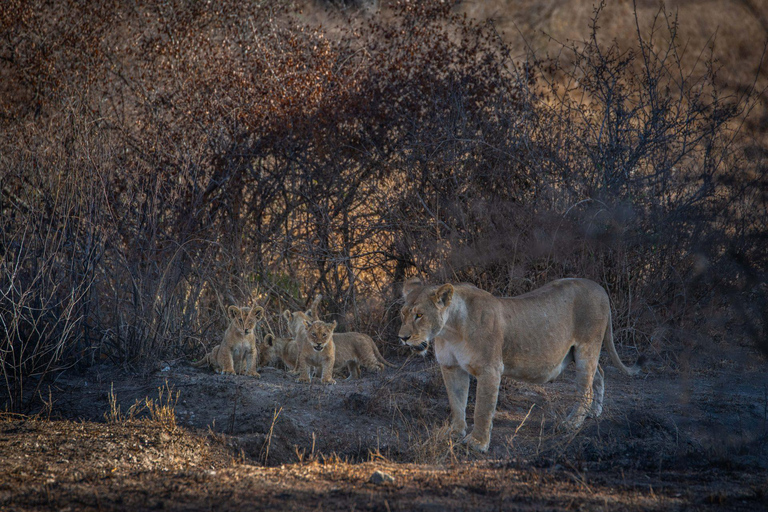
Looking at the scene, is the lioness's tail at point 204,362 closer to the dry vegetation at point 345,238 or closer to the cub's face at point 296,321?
the dry vegetation at point 345,238

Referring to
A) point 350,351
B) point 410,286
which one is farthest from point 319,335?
point 410,286

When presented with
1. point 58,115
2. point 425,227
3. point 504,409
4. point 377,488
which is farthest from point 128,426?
point 58,115

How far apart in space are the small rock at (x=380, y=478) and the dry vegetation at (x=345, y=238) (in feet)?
0.34

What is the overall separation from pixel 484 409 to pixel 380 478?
178 cm

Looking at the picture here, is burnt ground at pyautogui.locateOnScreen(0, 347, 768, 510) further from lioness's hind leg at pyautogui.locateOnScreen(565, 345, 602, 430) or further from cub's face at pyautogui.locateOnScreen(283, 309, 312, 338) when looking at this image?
cub's face at pyautogui.locateOnScreen(283, 309, 312, 338)

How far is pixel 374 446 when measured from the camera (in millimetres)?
6410

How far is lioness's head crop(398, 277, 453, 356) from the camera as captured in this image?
602cm

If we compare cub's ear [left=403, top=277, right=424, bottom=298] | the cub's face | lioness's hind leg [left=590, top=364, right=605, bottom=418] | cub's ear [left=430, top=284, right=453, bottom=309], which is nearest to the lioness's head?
cub's ear [left=430, top=284, right=453, bottom=309]

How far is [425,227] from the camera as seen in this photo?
1029 centimetres

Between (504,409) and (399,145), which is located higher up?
(399,145)

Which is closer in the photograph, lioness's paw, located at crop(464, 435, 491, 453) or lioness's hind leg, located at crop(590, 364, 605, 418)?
lioness's paw, located at crop(464, 435, 491, 453)

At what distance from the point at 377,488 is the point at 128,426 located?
2456mm

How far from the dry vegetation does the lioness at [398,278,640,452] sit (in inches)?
16.4

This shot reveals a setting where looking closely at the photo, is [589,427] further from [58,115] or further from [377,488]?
[58,115]
